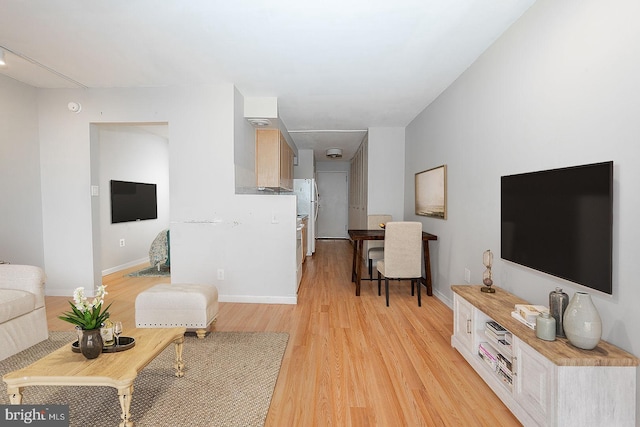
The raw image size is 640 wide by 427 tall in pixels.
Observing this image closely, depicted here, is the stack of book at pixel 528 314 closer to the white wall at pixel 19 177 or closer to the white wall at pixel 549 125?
the white wall at pixel 549 125

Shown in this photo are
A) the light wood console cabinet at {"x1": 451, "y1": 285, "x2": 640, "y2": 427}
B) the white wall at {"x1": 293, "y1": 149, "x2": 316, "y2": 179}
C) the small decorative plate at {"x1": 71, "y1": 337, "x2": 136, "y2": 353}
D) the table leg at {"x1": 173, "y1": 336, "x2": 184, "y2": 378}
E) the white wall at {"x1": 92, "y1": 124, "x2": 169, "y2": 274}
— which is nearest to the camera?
the light wood console cabinet at {"x1": 451, "y1": 285, "x2": 640, "y2": 427}

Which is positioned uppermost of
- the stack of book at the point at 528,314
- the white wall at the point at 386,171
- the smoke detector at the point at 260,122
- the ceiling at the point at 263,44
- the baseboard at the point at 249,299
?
the ceiling at the point at 263,44

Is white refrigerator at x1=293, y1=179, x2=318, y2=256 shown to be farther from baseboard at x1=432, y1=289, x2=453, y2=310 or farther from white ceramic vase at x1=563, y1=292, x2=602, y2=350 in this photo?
white ceramic vase at x1=563, y1=292, x2=602, y2=350

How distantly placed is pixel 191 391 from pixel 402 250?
2428mm

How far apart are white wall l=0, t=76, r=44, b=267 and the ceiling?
0.25 m

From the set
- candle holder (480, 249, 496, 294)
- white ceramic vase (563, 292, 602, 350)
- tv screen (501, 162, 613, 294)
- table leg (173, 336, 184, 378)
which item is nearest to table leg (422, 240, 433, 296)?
candle holder (480, 249, 496, 294)

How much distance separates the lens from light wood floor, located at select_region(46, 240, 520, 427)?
1.75m

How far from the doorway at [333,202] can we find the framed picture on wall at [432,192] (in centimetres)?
540

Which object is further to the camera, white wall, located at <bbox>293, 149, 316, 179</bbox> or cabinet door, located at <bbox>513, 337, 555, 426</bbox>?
white wall, located at <bbox>293, 149, 316, 179</bbox>

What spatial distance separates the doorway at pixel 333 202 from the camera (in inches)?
393

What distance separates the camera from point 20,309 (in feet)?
7.82

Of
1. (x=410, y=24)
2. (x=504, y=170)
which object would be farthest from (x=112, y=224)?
(x=504, y=170)

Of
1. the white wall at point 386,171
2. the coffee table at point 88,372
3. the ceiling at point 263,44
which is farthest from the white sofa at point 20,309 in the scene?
the white wall at point 386,171

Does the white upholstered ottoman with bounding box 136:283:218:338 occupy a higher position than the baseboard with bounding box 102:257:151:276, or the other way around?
the white upholstered ottoman with bounding box 136:283:218:338
